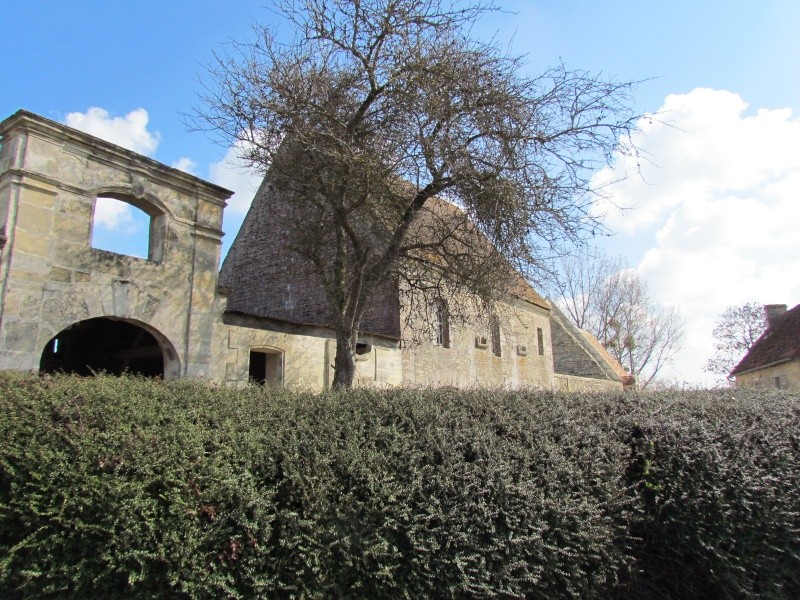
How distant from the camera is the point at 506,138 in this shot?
987 cm

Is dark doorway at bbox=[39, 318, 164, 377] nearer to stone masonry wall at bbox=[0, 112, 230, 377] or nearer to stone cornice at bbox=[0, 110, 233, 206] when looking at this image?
stone masonry wall at bbox=[0, 112, 230, 377]

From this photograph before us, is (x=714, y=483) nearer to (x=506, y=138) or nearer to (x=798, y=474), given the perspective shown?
(x=798, y=474)

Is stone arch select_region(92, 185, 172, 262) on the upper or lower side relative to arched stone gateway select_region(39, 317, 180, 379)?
upper

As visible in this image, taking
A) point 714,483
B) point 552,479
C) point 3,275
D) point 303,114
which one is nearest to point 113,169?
point 3,275

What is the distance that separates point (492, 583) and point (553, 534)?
2.46 ft

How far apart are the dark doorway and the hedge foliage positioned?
9.17 m

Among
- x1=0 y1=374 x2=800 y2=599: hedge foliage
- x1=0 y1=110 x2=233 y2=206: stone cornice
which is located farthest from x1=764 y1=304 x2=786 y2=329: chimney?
x1=0 y1=110 x2=233 y2=206: stone cornice

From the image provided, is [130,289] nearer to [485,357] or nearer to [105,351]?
[105,351]

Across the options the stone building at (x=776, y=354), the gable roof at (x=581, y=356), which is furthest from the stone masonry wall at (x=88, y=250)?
the gable roof at (x=581, y=356)

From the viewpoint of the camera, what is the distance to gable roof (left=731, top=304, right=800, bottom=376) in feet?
97.5

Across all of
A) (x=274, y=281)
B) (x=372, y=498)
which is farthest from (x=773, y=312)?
(x=372, y=498)

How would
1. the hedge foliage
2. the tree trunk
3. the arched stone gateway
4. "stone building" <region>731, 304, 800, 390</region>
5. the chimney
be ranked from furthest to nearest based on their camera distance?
the chimney → "stone building" <region>731, 304, 800, 390</region> → the arched stone gateway → the tree trunk → the hedge foliage

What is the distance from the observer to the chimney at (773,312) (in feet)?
117

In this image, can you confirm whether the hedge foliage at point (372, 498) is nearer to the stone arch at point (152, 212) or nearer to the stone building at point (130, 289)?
the stone building at point (130, 289)
